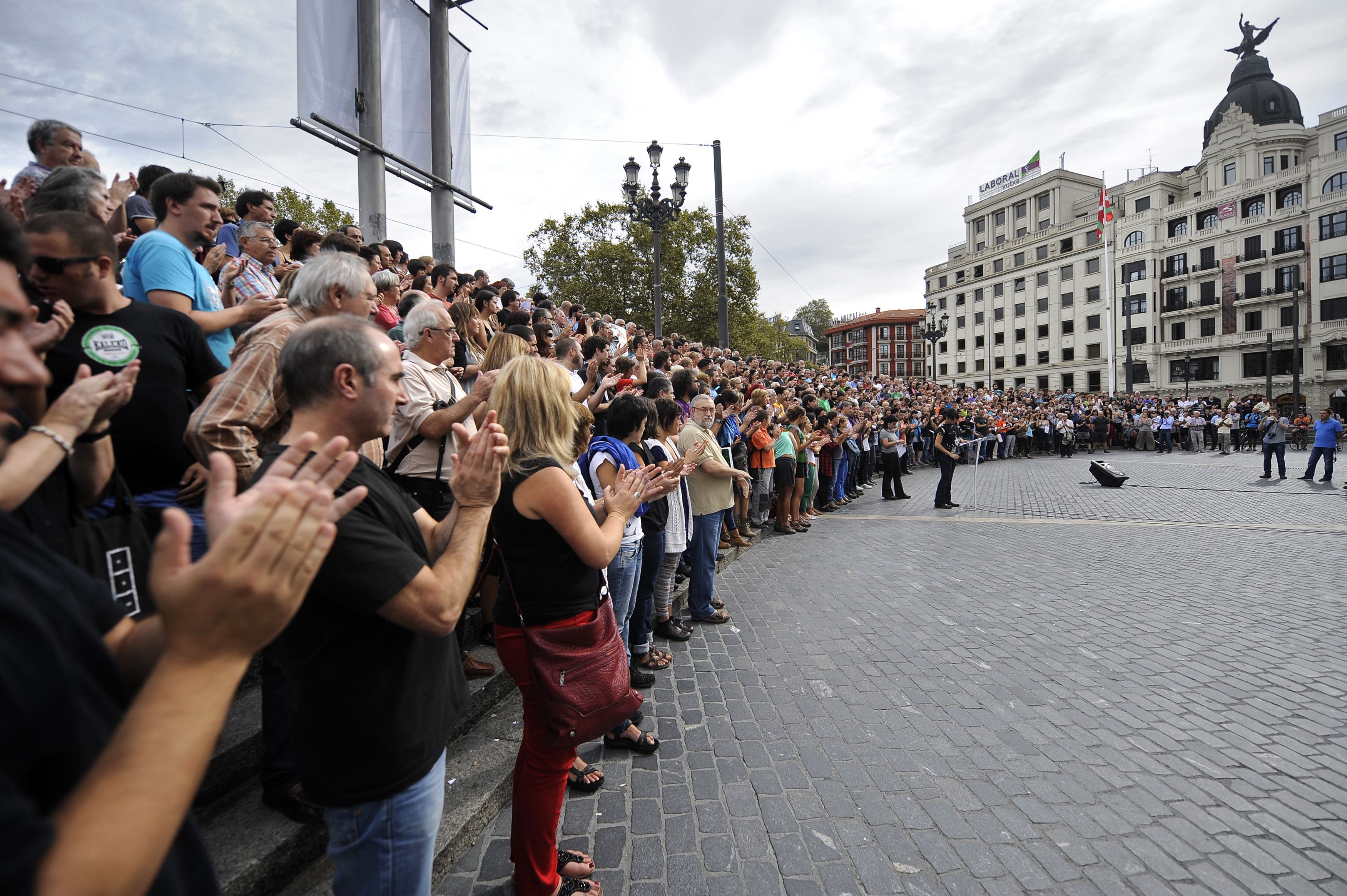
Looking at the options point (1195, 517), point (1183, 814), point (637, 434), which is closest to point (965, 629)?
point (1183, 814)

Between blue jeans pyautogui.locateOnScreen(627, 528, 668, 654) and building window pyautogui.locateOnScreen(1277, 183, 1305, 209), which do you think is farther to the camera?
building window pyautogui.locateOnScreen(1277, 183, 1305, 209)

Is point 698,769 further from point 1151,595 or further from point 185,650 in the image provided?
point 1151,595

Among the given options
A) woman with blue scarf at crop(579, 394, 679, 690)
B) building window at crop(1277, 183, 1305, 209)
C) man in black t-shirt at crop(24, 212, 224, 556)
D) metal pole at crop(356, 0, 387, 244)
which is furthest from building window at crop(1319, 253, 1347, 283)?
man in black t-shirt at crop(24, 212, 224, 556)

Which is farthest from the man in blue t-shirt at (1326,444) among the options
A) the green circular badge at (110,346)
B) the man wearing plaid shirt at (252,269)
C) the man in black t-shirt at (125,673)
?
the green circular badge at (110,346)

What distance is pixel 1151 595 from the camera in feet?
21.7

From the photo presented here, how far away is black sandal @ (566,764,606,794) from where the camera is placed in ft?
11.1

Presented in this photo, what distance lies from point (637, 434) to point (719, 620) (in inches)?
99.6

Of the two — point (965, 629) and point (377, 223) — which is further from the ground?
point (377, 223)

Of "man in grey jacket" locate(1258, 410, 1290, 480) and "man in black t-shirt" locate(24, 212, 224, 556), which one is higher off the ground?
"man in black t-shirt" locate(24, 212, 224, 556)

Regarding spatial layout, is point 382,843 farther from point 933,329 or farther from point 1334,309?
point 1334,309

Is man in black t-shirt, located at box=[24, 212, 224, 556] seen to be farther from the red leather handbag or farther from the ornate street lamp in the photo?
the ornate street lamp

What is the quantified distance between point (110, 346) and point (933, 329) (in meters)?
44.0

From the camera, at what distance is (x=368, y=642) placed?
1622mm

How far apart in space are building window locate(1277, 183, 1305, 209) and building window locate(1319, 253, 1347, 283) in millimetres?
5090
